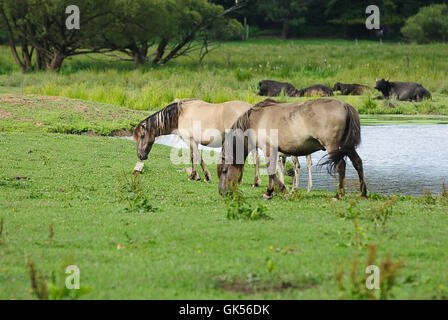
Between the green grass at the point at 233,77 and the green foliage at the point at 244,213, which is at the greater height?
the green grass at the point at 233,77

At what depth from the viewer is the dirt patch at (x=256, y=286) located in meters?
5.45

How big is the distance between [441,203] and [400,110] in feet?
50.6

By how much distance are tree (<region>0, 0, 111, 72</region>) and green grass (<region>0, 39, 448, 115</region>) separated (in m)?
1.30

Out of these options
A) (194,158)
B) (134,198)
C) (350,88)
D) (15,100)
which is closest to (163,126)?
(194,158)

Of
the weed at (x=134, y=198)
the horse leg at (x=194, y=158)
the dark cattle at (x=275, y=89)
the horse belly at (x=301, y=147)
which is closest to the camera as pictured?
the weed at (x=134, y=198)

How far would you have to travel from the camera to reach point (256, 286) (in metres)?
5.53

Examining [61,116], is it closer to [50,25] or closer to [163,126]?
[163,126]

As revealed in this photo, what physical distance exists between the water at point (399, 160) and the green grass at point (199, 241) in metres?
2.05

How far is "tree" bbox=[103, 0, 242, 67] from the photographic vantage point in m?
37.7

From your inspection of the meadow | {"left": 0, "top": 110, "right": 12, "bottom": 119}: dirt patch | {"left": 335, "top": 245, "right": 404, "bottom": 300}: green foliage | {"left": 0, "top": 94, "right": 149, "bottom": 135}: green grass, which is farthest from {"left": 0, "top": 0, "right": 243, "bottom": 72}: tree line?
{"left": 335, "top": 245, "right": 404, "bottom": 300}: green foliage

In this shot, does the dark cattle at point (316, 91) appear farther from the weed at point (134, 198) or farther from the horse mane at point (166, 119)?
the weed at point (134, 198)

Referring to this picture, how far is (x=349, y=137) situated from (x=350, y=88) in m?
19.1

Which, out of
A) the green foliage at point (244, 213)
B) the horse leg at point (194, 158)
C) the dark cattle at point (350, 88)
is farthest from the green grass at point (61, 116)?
the green foliage at point (244, 213)
